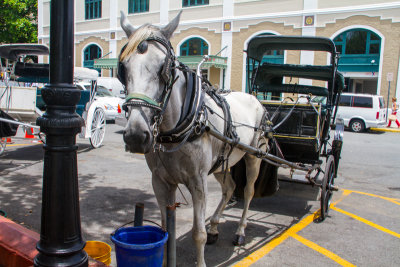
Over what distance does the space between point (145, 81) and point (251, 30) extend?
2309 centimetres

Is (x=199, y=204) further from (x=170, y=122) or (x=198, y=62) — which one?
(x=198, y=62)

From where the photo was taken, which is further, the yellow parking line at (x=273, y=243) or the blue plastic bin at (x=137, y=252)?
the yellow parking line at (x=273, y=243)

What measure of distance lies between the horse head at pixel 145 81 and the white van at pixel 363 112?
52.3ft

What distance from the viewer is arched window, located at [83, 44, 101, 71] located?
3182cm

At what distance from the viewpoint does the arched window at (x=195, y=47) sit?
26.7m

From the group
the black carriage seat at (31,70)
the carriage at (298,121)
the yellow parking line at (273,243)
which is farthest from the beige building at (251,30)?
the yellow parking line at (273,243)

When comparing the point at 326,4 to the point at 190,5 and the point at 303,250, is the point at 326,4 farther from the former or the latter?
the point at 303,250

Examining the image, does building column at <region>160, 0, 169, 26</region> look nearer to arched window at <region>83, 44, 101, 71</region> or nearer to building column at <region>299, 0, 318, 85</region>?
arched window at <region>83, 44, 101, 71</region>

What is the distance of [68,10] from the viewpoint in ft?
7.49

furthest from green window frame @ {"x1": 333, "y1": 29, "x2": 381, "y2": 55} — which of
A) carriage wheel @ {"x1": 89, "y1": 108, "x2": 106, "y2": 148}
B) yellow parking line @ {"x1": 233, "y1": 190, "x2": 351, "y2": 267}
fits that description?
yellow parking line @ {"x1": 233, "y1": 190, "x2": 351, "y2": 267}

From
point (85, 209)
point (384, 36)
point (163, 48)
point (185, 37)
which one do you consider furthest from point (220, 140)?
point (185, 37)

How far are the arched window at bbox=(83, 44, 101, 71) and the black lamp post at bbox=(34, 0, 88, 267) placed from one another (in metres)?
31.1

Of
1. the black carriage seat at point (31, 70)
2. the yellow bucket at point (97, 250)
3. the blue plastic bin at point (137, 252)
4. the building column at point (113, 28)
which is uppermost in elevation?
the building column at point (113, 28)

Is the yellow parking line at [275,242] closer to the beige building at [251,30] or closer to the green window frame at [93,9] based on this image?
the beige building at [251,30]
